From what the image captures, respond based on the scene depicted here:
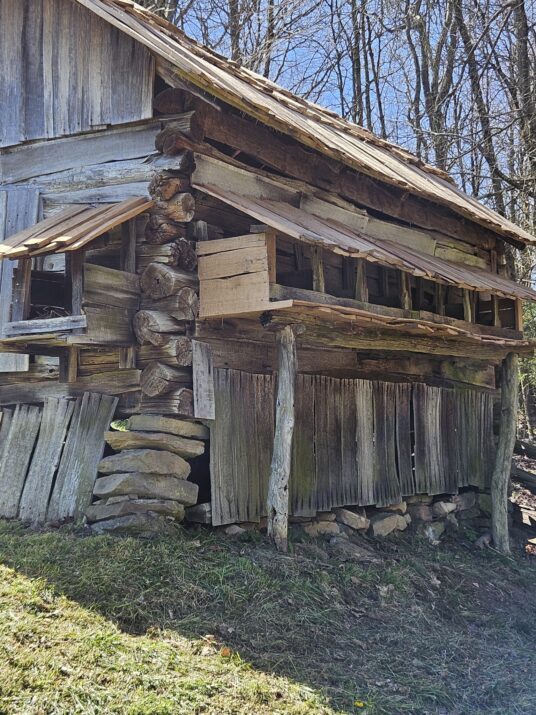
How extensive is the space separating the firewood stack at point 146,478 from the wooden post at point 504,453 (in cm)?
543

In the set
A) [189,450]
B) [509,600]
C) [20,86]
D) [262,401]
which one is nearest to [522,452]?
[509,600]

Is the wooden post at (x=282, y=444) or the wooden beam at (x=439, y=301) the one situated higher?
the wooden beam at (x=439, y=301)

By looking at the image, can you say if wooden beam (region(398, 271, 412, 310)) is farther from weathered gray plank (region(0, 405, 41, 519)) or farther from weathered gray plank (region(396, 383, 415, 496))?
weathered gray plank (region(0, 405, 41, 519))

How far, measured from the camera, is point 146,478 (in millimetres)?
6965

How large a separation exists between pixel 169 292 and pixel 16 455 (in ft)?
8.06

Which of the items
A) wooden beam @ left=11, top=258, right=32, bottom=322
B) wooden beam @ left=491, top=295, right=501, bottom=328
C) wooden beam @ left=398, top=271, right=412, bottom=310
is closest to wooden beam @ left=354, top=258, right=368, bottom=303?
wooden beam @ left=398, top=271, right=412, bottom=310

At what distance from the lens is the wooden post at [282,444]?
24.0 feet

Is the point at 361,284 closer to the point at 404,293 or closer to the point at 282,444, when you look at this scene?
the point at 404,293

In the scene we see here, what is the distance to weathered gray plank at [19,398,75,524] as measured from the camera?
24.6ft

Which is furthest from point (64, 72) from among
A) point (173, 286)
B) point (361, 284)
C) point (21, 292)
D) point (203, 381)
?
point (361, 284)

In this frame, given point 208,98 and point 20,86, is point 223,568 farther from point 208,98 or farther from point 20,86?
point 20,86

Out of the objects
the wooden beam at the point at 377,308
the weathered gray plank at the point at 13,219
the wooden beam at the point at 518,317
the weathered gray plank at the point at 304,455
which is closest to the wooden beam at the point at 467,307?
the wooden beam at the point at 377,308

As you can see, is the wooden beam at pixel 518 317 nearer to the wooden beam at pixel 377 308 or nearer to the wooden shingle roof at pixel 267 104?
the wooden beam at pixel 377 308

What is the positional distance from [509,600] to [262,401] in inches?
146
